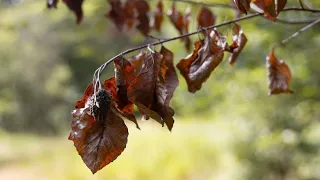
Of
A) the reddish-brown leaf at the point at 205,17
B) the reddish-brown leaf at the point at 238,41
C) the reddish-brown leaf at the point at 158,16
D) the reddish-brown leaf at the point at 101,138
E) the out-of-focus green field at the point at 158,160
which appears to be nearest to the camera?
the reddish-brown leaf at the point at 101,138

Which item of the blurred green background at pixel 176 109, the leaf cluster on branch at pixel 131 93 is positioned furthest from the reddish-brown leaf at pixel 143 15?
the leaf cluster on branch at pixel 131 93

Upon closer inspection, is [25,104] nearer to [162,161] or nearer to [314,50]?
[162,161]

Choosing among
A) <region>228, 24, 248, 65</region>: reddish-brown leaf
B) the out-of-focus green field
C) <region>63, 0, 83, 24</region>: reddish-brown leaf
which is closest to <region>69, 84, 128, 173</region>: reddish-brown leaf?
<region>228, 24, 248, 65</region>: reddish-brown leaf

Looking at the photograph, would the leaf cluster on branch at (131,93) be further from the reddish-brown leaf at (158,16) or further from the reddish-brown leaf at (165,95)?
the reddish-brown leaf at (158,16)

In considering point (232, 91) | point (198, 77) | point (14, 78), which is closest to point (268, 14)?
point (198, 77)

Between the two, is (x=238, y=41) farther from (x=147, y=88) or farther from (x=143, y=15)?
(x=143, y=15)
